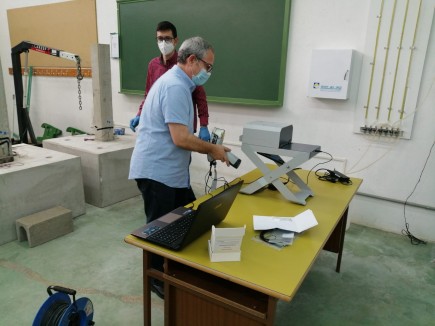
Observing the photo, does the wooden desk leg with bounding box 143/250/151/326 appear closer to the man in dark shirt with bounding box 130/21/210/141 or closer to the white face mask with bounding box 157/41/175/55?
the man in dark shirt with bounding box 130/21/210/141

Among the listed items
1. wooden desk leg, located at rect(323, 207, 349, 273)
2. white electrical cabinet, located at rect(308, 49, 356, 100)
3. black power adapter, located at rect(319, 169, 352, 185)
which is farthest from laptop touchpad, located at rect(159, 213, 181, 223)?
white electrical cabinet, located at rect(308, 49, 356, 100)

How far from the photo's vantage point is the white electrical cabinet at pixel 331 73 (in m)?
2.75

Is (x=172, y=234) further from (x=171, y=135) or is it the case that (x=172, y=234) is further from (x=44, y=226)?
(x=44, y=226)

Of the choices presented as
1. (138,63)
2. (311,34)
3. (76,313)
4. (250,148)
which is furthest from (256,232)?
(138,63)

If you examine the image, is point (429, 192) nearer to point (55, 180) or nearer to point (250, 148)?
point (250, 148)

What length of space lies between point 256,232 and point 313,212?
390 millimetres

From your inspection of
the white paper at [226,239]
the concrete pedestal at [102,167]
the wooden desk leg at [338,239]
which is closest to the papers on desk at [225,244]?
the white paper at [226,239]

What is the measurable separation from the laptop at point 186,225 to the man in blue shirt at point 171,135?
0.32 meters

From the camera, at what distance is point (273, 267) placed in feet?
3.87

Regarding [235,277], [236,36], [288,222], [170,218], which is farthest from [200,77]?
[236,36]

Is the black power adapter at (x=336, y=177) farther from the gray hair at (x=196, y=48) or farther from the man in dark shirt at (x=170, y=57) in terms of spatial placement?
the gray hair at (x=196, y=48)

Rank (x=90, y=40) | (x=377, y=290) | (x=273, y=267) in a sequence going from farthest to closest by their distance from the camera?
(x=90, y=40) → (x=377, y=290) → (x=273, y=267)

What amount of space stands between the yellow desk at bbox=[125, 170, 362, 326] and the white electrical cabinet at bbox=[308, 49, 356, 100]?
155 cm

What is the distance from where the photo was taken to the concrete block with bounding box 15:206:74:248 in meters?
2.58
